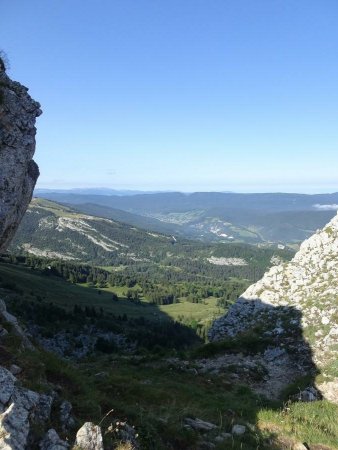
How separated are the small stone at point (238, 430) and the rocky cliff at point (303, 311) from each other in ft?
48.1

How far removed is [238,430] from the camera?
694 inches

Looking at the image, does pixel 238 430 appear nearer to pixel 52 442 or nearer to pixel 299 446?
pixel 299 446

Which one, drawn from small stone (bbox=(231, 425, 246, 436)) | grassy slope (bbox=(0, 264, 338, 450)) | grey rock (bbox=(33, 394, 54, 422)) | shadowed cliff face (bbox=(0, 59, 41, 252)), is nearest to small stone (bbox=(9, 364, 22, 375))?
grassy slope (bbox=(0, 264, 338, 450))

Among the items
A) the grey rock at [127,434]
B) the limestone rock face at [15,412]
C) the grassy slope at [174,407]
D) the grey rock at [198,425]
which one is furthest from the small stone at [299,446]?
the limestone rock face at [15,412]

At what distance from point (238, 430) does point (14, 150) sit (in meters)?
22.5

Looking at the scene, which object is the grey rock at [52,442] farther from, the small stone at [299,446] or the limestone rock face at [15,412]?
the small stone at [299,446]

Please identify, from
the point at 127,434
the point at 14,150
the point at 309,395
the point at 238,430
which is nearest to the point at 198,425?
the point at 238,430

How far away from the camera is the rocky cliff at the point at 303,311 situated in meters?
36.1

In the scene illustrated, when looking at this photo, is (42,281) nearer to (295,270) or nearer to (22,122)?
(295,270)

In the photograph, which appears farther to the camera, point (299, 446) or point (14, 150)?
point (14, 150)

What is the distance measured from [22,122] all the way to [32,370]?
18805mm

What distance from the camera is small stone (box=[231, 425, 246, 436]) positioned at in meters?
17.4

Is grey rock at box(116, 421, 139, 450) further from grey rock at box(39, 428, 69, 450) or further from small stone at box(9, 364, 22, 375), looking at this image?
small stone at box(9, 364, 22, 375)

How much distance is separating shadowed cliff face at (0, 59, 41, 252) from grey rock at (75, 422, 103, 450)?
1630 cm
